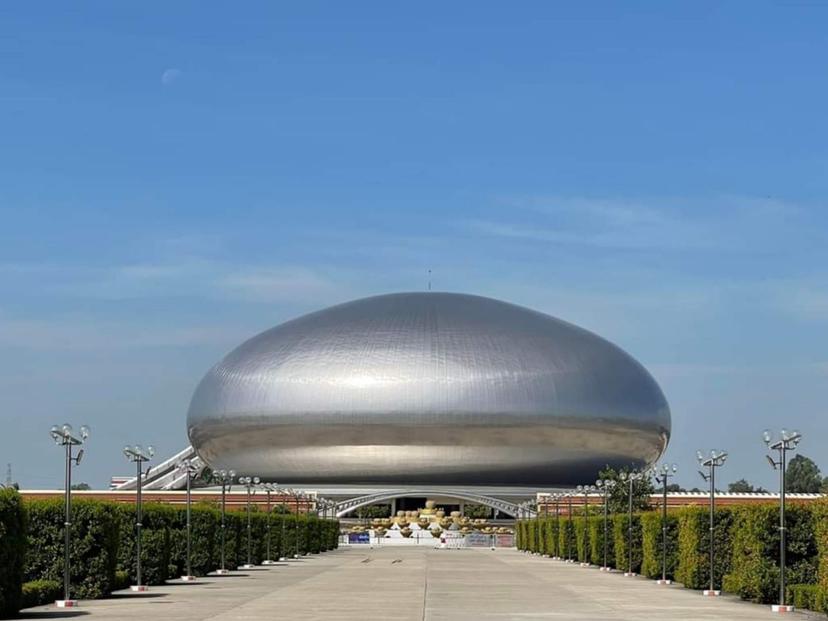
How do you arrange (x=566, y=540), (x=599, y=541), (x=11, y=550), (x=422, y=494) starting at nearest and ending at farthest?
(x=11, y=550) < (x=599, y=541) < (x=566, y=540) < (x=422, y=494)

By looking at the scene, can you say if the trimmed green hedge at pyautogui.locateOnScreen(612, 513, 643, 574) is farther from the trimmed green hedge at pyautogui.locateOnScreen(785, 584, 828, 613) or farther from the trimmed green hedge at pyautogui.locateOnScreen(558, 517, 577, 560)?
the trimmed green hedge at pyautogui.locateOnScreen(785, 584, 828, 613)

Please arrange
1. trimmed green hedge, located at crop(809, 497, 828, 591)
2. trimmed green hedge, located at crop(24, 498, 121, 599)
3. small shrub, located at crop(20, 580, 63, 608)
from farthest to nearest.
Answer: trimmed green hedge, located at crop(24, 498, 121, 599)
small shrub, located at crop(20, 580, 63, 608)
trimmed green hedge, located at crop(809, 497, 828, 591)

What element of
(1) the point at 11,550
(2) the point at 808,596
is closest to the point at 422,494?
(2) the point at 808,596

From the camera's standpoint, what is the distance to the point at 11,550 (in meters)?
30.1

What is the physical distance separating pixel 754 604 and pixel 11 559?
706 inches

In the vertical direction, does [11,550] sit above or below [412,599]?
above

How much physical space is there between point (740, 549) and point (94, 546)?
643 inches

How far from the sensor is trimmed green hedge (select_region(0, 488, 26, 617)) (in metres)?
29.8

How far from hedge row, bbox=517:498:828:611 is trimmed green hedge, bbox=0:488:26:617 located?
641 inches

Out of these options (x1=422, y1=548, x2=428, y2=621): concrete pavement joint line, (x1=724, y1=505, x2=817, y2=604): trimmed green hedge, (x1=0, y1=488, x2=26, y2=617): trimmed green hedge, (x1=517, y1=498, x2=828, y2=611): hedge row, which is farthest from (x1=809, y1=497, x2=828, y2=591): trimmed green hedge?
(x1=0, y1=488, x2=26, y2=617): trimmed green hedge

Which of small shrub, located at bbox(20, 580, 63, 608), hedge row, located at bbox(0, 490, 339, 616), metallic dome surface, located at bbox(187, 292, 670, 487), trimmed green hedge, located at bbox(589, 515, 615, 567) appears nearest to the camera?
hedge row, located at bbox(0, 490, 339, 616)

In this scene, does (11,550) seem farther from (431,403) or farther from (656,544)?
(431,403)

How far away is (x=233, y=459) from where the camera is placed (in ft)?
468

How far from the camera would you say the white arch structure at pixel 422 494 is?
135625mm
